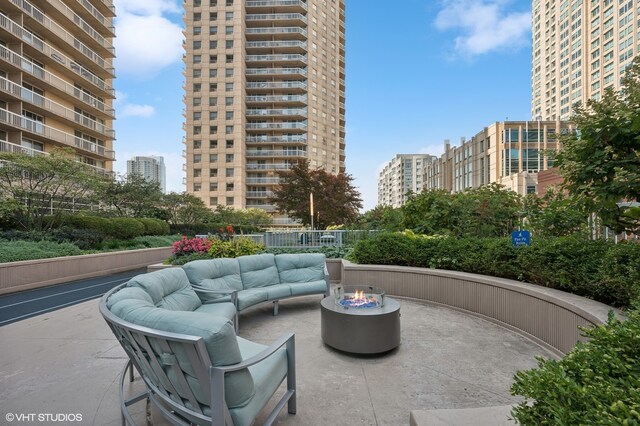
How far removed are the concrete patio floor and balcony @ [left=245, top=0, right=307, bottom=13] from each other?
51.5m

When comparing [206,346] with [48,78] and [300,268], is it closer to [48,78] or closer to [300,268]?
[300,268]

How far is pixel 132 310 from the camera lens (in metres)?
2.20

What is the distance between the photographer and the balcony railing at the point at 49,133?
19.1 meters

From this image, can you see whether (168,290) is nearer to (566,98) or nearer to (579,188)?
(579,188)

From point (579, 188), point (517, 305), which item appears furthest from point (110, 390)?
point (579, 188)

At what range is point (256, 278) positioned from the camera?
5664mm

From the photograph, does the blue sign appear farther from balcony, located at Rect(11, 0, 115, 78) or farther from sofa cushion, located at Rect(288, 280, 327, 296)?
balcony, located at Rect(11, 0, 115, 78)

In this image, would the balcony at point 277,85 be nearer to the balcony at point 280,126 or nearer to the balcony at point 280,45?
→ the balcony at point 280,45

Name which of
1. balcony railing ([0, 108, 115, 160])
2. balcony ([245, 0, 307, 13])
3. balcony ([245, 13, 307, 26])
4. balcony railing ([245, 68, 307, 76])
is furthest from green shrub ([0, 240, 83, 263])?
balcony ([245, 0, 307, 13])

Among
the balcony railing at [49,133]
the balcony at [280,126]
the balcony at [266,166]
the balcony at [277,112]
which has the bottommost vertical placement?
the balcony railing at [49,133]

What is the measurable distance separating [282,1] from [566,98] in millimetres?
63639

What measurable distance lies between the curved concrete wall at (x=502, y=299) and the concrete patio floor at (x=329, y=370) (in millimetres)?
226

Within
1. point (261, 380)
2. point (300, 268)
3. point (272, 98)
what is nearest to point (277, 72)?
point (272, 98)

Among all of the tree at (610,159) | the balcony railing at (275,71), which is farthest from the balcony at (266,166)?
the tree at (610,159)
